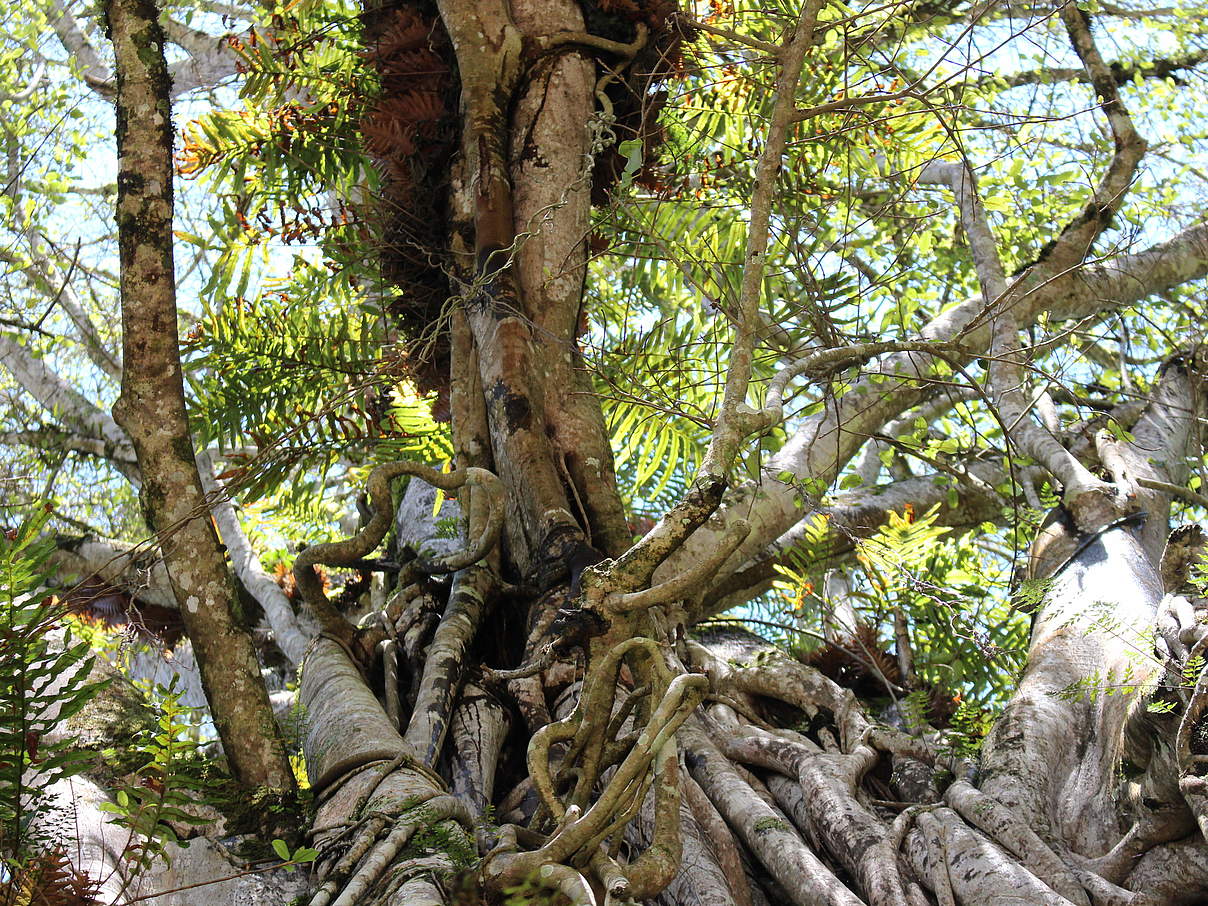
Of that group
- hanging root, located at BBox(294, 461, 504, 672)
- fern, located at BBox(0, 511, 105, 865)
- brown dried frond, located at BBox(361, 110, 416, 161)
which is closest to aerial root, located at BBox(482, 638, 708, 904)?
fern, located at BBox(0, 511, 105, 865)

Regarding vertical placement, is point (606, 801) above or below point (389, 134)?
below

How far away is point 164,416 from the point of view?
290 cm

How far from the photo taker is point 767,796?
308 centimetres

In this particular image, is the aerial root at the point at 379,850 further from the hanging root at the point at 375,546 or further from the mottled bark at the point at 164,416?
the hanging root at the point at 375,546

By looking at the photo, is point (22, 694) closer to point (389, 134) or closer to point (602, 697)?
point (602, 697)

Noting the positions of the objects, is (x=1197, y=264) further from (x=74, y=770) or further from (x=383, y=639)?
(x=74, y=770)

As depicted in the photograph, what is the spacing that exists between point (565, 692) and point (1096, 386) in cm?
297

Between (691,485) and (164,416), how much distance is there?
1.43m

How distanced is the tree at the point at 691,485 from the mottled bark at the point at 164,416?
0.59ft

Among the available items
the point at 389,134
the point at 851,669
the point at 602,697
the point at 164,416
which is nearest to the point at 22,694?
the point at 164,416

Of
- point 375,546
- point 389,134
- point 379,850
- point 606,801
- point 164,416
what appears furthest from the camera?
point 389,134

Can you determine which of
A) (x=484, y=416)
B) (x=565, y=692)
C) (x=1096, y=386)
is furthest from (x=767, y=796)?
(x=1096, y=386)

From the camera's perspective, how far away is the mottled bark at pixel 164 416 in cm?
280

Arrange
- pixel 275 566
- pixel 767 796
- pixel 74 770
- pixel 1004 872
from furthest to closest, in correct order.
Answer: pixel 275 566, pixel 767 796, pixel 1004 872, pixel 74 770
